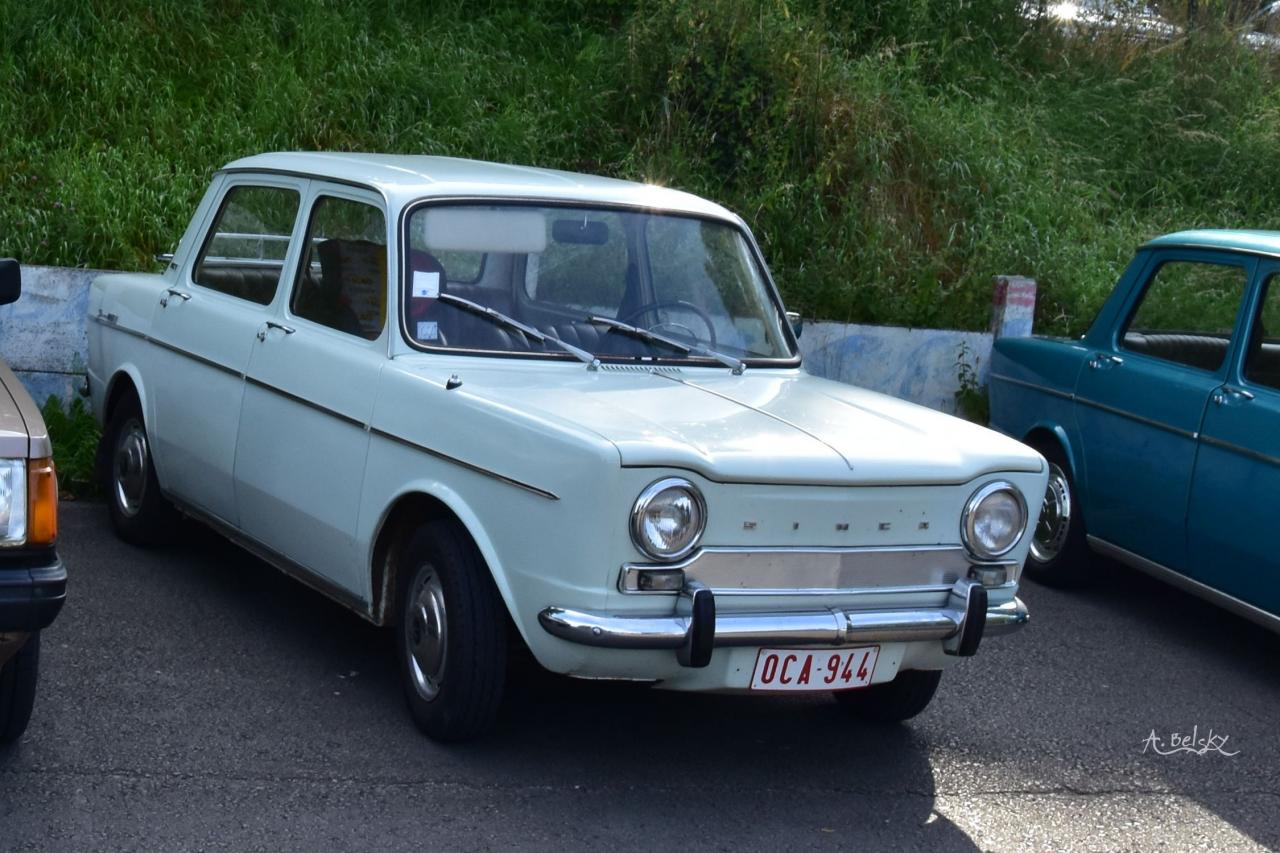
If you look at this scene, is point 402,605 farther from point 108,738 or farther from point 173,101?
point 173,101

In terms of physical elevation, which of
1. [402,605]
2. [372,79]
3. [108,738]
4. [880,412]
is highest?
[372,79]

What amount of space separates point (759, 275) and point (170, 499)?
8.10ft

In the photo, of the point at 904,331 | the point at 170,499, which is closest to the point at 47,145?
the point at 170,499

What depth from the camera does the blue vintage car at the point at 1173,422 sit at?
5863 millimetres

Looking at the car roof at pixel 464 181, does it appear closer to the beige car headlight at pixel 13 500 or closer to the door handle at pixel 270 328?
the door handle at pixel 270 328

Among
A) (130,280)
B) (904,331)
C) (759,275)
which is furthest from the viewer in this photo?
(904,331)

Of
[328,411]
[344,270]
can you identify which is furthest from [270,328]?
[328,411]

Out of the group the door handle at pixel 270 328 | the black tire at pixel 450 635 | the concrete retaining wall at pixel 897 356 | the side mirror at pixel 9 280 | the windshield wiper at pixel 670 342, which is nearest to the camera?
the black tire at pixel 450 635

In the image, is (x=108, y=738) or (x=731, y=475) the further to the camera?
(x=108, y=738)

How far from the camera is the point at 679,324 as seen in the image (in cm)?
529

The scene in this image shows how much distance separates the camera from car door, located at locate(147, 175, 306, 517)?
5527 millimetres

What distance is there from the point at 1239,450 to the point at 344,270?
3393 mm

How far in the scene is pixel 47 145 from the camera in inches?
398

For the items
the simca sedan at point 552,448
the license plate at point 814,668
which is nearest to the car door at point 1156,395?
the simca sedan at point 552,448
